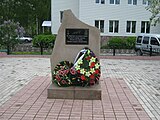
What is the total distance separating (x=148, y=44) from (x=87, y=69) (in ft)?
51.5

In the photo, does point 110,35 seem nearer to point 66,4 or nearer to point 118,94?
point 66,4

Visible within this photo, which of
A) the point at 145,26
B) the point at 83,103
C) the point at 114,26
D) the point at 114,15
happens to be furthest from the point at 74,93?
the point at 145,26

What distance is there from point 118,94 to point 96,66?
3.69 ft

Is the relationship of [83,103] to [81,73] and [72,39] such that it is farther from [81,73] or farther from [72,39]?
[72,39]

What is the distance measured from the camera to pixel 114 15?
2783 cm

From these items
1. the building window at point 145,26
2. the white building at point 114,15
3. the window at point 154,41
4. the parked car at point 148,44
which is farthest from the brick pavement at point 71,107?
the building window at point 145,26

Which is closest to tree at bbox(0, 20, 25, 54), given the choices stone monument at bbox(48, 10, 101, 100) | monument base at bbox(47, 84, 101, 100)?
stone monument at bbox(48, 10, 101, 100)

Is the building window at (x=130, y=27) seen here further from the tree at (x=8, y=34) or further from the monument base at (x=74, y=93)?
the monument base at (x=74, y=93)

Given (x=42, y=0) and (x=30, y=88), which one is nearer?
(x=30, y=88)

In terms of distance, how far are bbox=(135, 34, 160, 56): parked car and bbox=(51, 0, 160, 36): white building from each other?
5.92m

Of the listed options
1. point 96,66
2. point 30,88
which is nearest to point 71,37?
point 96,66

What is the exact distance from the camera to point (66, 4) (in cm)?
2888

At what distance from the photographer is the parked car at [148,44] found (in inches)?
795

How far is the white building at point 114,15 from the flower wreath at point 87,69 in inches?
826
